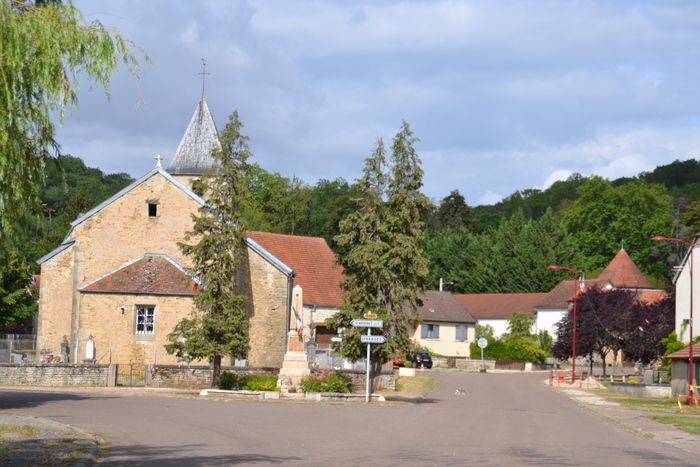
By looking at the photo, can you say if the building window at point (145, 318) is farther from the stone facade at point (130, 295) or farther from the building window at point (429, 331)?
the building window at point (429, 331)

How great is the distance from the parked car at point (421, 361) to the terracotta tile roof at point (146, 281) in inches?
1148

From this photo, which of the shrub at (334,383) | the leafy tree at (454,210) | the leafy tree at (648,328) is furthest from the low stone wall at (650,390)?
the leafy tree at (454,210)

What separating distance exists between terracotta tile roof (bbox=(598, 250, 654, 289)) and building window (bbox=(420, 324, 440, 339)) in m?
15.2

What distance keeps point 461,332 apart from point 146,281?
4987 cm

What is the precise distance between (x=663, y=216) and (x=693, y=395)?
77.0 m

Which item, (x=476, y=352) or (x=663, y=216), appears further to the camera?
(x=663, y=216)

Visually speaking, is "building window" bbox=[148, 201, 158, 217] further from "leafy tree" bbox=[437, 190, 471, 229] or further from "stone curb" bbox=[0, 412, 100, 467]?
"leafy tree" bbox=[437, 190, 471, 229]

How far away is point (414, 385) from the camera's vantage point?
4934 cm

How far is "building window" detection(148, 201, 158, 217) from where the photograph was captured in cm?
4903

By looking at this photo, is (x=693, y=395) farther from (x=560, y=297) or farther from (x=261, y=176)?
(x=261, y=176)

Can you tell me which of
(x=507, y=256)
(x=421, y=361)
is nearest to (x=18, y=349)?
(x=421, y=361)

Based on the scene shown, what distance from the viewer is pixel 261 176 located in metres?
117

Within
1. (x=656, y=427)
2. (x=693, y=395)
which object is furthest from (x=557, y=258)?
(x=656, y=427)

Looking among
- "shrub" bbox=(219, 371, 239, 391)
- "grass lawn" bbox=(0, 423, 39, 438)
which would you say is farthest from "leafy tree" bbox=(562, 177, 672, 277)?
"grass lawn" bbox=(0, 423, 39, 438)
